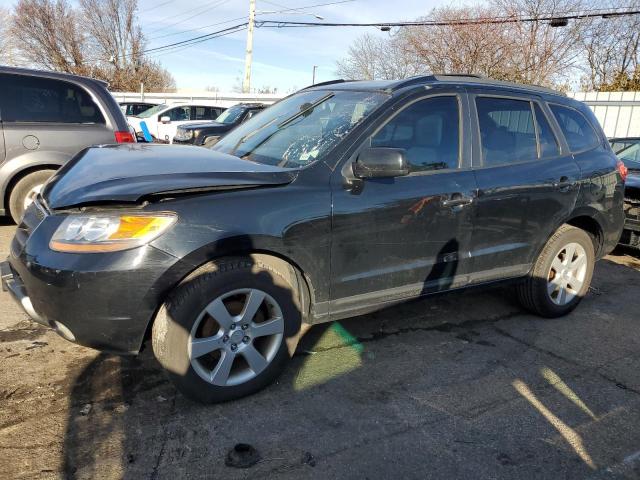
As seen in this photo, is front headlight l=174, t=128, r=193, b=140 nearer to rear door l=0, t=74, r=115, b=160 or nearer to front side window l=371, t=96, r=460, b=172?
rear door l=0, t=74, r=115, b=160

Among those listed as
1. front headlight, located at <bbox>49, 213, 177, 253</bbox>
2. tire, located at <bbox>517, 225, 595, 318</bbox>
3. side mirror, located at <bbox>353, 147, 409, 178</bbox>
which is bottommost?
tire, located at <bbox>517, 225, 595, 318</bbox>

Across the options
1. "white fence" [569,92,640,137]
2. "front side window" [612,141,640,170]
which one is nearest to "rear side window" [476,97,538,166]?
"front side window" [612,141,640,170]

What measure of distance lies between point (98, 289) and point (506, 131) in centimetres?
300

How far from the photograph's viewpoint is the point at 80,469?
230 cm

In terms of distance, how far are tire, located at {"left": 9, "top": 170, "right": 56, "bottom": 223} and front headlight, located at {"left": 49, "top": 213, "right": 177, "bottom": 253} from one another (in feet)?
12.3

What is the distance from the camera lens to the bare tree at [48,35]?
43.8 m

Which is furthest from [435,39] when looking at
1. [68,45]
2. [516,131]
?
[68,45]

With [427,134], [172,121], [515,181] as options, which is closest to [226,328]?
[427,134]

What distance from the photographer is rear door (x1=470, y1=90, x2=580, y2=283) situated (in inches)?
144

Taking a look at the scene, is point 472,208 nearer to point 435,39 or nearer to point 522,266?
point 522,266

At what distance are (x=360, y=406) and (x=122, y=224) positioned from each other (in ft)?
5.29

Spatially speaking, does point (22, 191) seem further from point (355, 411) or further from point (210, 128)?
point (210, 128)

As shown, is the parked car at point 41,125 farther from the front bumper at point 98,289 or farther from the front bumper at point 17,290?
the front bumper at point 98,289

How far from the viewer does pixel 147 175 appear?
2717mm
